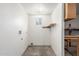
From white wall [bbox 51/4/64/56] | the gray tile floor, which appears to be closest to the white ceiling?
white wall [bbox 51/4/64/56]

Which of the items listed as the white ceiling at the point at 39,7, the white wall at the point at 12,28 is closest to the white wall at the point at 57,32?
the white ceiling at the point at 39,7

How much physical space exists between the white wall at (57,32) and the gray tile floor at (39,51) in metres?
0.07

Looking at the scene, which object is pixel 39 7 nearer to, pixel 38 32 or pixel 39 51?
pixel 38 32

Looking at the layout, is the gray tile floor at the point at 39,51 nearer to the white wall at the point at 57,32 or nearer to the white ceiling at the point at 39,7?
the white wall at the point at 57,32

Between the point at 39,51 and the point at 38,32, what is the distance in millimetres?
264

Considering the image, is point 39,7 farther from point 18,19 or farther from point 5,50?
point 5,50

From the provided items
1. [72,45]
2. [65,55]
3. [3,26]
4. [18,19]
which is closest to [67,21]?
[72,45]

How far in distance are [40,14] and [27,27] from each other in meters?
0.26

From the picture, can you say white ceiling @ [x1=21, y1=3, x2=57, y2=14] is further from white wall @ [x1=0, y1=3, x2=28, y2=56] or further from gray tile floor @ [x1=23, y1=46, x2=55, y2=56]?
gray tile floor @ [x1=23, y1=46, x2=55, y2=56]

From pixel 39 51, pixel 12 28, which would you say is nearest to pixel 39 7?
pixel 12 28

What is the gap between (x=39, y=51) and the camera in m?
1.62

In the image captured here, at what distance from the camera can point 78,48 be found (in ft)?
5.39

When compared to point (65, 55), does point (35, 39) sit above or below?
above

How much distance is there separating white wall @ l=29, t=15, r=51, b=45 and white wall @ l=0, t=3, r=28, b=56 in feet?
0.27
